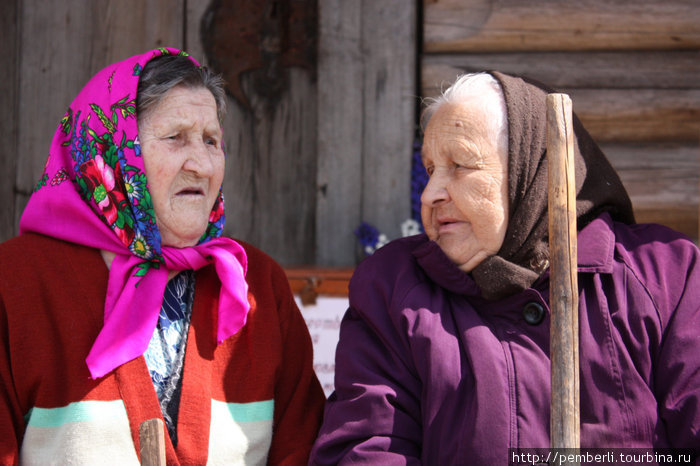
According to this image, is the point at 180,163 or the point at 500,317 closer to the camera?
the point at 500,317

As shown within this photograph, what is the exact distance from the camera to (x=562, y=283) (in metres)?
2.00

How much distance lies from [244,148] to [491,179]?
2.03 meters

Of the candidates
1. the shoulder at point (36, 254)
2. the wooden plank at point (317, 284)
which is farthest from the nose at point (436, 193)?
the wooden plank at point (317, 284)

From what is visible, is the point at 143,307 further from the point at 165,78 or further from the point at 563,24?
→ the point at 563,24

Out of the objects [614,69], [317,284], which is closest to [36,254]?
[317,284]

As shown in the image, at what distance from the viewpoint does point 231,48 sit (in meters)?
4.13

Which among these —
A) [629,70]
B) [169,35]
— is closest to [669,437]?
[629,70]

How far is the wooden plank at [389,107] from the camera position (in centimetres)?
385

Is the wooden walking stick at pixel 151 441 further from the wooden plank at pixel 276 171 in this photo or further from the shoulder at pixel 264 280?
the wooden plank at pixel 276 171

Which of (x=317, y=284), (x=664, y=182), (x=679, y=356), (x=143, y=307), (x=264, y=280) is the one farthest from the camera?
(x=664, y=182)

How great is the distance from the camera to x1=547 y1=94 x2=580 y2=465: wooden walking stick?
1986 mm

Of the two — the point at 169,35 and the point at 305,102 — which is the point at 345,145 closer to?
the point at 305,102

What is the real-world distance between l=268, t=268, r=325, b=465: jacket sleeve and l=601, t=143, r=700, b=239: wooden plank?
1762mm

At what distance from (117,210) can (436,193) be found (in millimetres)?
904
